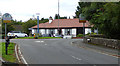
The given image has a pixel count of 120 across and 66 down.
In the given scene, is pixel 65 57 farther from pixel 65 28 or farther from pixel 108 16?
pixel 65 28

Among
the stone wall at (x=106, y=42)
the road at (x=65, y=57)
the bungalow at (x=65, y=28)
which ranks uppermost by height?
the bungalow at (x=65, y=28)

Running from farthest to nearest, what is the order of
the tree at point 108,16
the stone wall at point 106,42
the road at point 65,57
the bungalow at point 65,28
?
Result: the bungalow at point 65,28 < the stone wall at point 106,42 < the tree at point 108,16 < the road at point 65,57

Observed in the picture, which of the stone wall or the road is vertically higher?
the stone wall

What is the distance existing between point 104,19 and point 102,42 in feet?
15.6

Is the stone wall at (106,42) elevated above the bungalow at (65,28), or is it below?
below

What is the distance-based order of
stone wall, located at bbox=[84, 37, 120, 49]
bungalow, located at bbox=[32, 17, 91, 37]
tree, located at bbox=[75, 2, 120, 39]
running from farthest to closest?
1. bungalow, located at bbox=[32, 17, 91, 37]
2. stone wall, located at bbox=[84, 37, 120, 49]
3. tree, located at bbox=[75, 2, 120, 39]

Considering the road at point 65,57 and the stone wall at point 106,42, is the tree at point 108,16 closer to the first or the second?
the stone wall at point 106,42

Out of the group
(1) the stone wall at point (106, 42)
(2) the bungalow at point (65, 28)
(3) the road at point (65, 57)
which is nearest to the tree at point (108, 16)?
(1) the stone wall at point (106, 42)

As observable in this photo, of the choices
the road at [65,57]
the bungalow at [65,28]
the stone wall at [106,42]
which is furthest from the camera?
the bungalow at [65,28]

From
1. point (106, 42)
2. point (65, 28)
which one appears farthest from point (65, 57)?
point (65, 28)

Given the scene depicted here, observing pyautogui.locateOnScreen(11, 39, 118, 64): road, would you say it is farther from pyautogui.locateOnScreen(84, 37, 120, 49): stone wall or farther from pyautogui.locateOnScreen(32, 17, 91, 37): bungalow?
pyautogui.locateOnScreen(32, 17, 91, 37): bungalow

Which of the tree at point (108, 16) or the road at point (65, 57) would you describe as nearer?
the road at point (65, 57)

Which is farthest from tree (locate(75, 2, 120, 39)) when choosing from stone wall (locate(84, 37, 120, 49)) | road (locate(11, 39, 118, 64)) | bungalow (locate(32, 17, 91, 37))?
bungalow (locate(32, 17, 91, 37))

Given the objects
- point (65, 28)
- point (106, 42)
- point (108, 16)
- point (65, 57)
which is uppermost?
point (108, 16)
